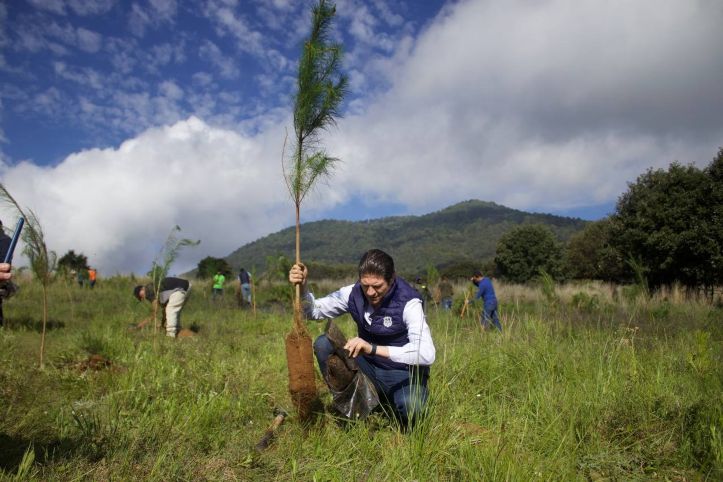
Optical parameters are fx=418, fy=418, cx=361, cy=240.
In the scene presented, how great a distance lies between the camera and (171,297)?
7586 mm

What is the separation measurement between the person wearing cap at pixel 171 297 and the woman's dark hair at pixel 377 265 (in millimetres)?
5572

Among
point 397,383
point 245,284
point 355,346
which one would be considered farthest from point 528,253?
point 355,346

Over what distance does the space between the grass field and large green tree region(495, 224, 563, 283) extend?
3065 centimetres

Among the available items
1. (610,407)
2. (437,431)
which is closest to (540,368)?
(610,407)

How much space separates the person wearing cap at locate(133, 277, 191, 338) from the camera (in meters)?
7.48

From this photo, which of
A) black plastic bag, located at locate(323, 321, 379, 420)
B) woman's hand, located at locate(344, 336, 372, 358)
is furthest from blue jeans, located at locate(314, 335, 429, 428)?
woman's hand, located at locate(344, 336, 372, 358)

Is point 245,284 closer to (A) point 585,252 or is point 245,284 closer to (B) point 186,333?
(B) point 186,333

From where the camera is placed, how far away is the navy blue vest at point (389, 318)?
3.00 meters

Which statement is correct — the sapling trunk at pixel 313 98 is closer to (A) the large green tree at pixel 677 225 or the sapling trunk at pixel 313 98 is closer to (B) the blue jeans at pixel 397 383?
(B) the blue jeans at pixel 397 383

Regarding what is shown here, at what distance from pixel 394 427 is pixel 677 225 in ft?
54.6

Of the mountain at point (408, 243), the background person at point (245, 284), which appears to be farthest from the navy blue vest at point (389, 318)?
the mountain at point (408, 243)

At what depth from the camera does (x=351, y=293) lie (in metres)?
3.25

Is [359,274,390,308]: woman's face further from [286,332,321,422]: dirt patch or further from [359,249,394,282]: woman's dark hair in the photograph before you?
[286,332,321,422]: dirt patch

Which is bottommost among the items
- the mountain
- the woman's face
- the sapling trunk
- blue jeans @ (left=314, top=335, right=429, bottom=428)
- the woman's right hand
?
blue jeans @ (left=314, top=335, right=429, bottom=428)
